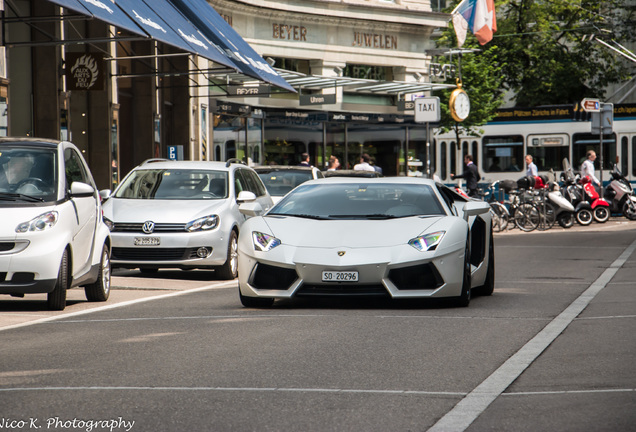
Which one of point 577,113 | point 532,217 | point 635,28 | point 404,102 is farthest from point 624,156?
point 635,28

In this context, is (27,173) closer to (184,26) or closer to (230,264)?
(230,264)

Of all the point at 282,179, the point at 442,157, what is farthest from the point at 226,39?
the point at 442,157

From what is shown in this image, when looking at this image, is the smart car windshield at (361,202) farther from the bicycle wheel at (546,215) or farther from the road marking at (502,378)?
the bicycle wheel at (546,215)

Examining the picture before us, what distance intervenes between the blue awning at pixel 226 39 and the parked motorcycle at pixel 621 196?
12.3m

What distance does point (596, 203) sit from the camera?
32.9 m

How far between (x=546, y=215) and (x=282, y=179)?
11484 millimetres

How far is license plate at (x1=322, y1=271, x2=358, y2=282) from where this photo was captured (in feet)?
34.4

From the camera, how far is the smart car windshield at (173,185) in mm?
16922

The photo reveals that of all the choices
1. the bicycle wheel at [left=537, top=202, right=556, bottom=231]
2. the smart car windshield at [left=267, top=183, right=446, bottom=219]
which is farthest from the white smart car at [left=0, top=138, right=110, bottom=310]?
the bicycle wheel at [left=537, top=202, right=556, bottom=231]

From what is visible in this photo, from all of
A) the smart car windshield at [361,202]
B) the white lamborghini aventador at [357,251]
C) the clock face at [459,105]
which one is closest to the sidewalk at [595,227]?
the clock face at [459,105]

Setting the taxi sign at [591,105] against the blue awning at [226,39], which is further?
the taxi sign at [591,105]

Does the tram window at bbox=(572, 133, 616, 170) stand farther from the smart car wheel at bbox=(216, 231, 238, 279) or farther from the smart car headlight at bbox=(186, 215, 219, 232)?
Answer: the smart car headlight at bbox=(186, 215, 219, 232)

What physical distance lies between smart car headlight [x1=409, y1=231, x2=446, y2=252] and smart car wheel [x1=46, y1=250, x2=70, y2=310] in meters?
3.31

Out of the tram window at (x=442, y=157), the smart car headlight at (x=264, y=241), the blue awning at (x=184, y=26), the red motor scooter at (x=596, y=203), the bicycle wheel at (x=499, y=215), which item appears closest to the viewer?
the smart car headlight at (x=264, y=241)
